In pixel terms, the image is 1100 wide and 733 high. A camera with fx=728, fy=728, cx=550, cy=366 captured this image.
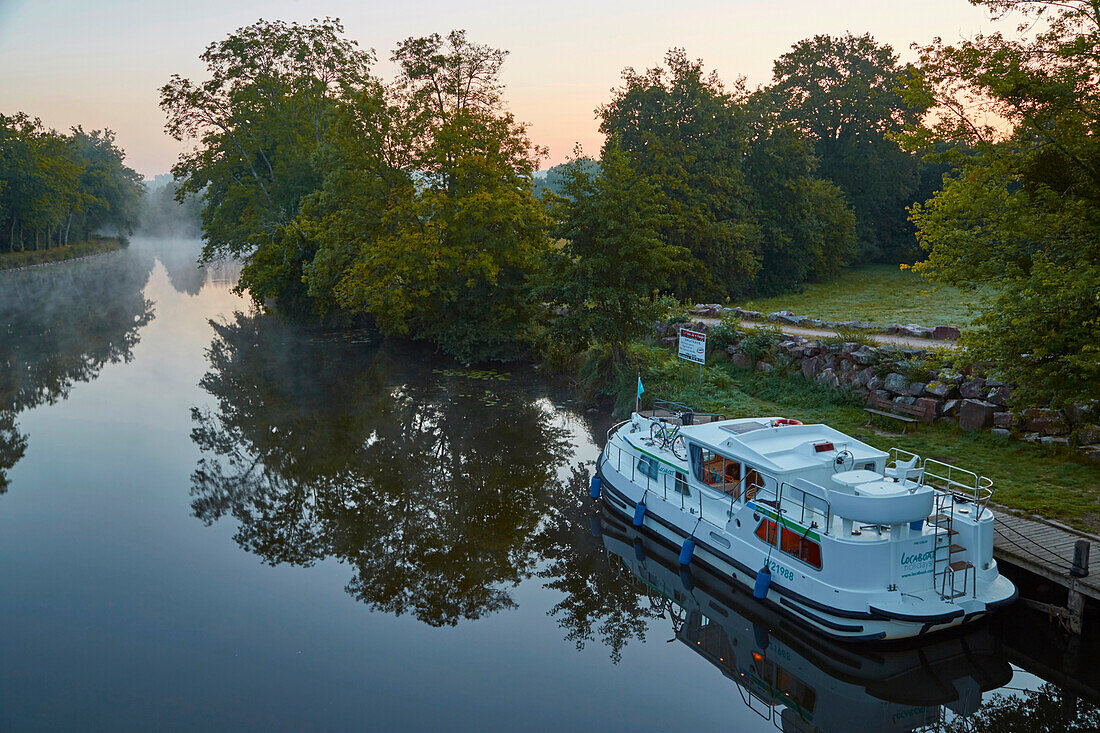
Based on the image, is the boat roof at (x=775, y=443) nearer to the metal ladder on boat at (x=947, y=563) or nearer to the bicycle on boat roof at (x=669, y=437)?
the bicycle on boat roof at (x=669, y=437)

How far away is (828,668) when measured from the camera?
444 inches

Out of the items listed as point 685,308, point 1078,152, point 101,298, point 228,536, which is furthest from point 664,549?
point 101,298

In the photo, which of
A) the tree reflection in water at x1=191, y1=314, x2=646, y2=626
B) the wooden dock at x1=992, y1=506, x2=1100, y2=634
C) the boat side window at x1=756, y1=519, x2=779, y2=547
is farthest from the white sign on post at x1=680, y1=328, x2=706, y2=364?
the wooden dock at x1=992, y1=506, x2=1100, y2=634

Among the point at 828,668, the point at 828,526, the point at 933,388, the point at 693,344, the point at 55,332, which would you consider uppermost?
the point at 693,344

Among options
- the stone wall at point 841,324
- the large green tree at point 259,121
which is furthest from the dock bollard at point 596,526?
the large green tree at point 259,121

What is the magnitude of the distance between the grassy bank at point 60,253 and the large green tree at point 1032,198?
283 feet

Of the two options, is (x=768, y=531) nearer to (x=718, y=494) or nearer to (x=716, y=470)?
(x=718, y=494)

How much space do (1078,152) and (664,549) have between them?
1112 cm

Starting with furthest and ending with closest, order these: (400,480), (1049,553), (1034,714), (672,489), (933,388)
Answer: (933,388)
(400,480)
(672,489)
(1049,553)
(1034,714)

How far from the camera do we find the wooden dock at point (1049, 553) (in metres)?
11.1

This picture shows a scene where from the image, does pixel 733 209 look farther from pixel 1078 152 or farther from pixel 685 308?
pixel 1078 152

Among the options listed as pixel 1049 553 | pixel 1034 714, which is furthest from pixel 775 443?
pixel 1034 714

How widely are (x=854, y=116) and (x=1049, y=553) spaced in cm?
4425

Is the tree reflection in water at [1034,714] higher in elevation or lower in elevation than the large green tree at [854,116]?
lower
